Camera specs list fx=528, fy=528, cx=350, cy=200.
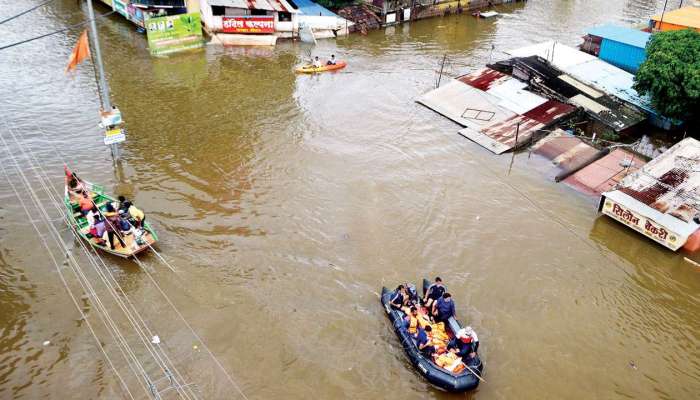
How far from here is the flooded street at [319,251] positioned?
16859 millimetres

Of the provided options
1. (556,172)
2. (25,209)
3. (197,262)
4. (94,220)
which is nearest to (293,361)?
(197,262)

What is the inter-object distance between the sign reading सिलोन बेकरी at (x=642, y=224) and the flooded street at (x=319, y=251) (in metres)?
0.66

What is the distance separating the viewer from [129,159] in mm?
26484

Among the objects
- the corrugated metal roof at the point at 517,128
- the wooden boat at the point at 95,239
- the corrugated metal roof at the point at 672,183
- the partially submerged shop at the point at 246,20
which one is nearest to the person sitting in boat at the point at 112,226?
the wooden boat at the point at 95,239

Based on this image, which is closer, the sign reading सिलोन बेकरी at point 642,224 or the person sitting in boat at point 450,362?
the person sitting in boat at point 450,362

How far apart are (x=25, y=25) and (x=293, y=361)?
129 feet

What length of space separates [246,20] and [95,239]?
26039 mm

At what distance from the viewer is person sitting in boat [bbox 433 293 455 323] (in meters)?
17.2

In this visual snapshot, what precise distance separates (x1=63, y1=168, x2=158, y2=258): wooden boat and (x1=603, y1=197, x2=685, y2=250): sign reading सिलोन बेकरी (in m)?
19.3

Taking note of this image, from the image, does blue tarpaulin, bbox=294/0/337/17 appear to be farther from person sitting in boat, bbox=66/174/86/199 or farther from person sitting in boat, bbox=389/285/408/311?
person sitting in boat, bbox=389/285/408/311

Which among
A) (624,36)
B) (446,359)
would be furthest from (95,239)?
(624,36)

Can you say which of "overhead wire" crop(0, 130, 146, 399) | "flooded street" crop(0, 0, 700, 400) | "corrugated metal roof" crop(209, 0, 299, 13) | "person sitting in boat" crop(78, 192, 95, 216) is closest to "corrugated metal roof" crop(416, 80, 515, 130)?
"flooded street" crop(0, 0, 700, 400)

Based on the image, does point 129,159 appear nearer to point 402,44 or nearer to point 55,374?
point 55,374

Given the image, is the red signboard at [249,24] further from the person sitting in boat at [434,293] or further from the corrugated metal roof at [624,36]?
the person sitting in boat at [434,293]
